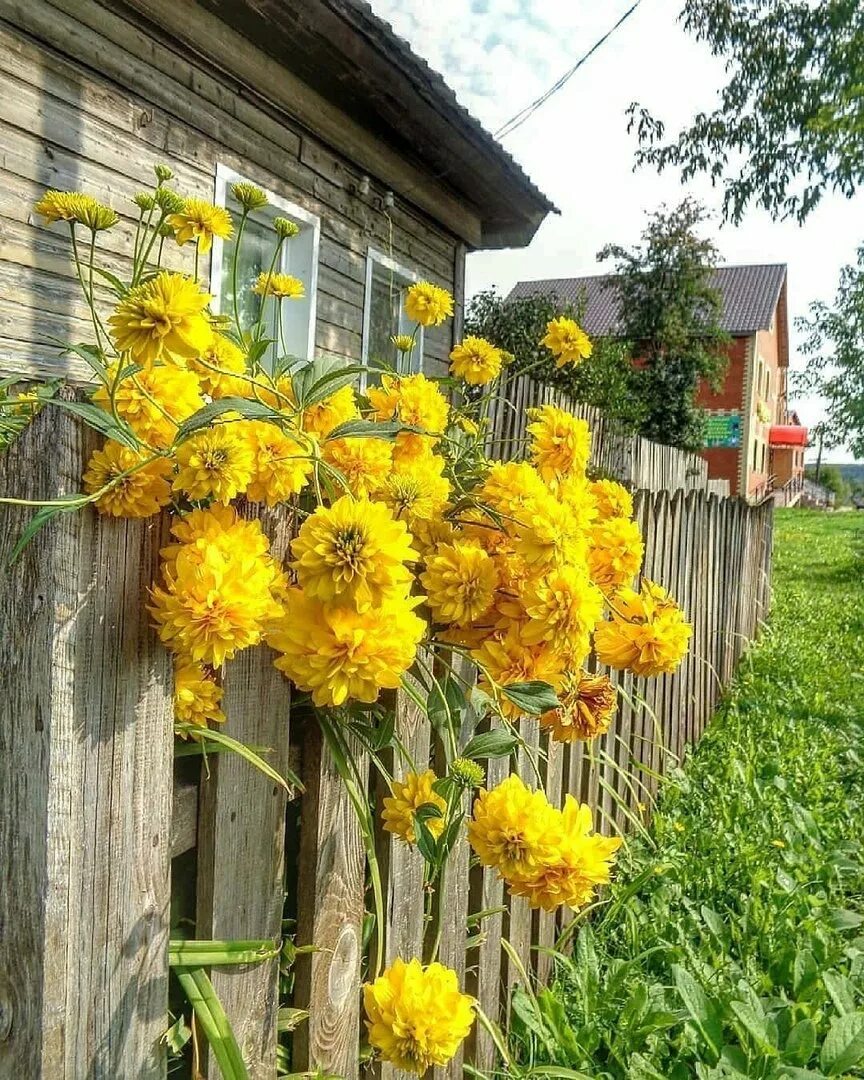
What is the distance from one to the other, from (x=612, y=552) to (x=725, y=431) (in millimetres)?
28085

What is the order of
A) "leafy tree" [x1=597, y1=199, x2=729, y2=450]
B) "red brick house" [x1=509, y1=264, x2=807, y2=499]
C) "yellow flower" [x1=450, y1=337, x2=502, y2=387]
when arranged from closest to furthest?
"yellow flower" [x1=450, y1=337, x2=502, y2=387] < "leafy tree" [x1=597, y1=199, x2=729, y2=450] < "red brick house" [x1=509, y1=264, x2=807, y2=499]

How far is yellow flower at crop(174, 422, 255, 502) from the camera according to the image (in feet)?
2.78

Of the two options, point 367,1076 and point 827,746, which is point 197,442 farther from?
point 827,746

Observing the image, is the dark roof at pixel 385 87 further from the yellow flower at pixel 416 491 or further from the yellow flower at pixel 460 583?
the yellow flower at pixel 460 583

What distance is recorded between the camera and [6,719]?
34.6 inches

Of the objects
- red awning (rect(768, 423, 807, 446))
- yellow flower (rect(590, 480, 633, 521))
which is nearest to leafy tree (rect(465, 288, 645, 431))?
yellow flower (rect(590, 480, 633, 521))

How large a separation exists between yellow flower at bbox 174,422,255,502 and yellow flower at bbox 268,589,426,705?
13cm

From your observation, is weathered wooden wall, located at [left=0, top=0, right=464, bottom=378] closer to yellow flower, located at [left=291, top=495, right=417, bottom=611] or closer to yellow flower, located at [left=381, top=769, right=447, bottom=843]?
yellow flower, located at [left=381, top=769, right=447, bottom=843]

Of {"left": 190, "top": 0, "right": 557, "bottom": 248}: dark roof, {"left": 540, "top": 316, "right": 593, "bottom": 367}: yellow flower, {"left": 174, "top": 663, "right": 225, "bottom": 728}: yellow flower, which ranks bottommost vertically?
{"left": 174, "top": 663, "right": 225, "bottom": 728}: yellow flower

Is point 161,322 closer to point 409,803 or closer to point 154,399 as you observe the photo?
point 154,399

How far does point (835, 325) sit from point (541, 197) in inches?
699

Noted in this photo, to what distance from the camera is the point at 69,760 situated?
2.86ft

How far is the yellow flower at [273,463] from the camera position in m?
0.93

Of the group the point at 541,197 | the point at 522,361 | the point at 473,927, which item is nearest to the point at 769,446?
the point at 522,361
